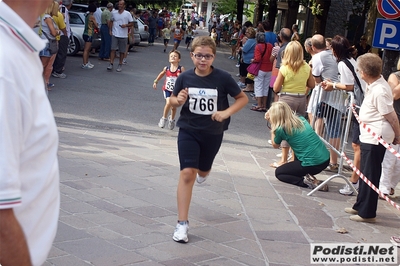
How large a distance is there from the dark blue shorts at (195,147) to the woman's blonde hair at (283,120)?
2.52 metres

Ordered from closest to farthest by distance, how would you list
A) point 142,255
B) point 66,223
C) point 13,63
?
point 13,63, point 142,255, point 66,223

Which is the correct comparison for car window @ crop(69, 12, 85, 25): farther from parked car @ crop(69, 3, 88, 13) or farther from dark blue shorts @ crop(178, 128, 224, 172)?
dark blue shorts @ crop(178, 128, 224, 172)

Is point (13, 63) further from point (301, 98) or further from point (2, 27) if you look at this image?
point (301, 98)

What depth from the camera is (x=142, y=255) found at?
15.6ft

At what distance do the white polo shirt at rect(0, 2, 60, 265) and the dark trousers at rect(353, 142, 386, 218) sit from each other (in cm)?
495

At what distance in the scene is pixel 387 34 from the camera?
9016 millimetres

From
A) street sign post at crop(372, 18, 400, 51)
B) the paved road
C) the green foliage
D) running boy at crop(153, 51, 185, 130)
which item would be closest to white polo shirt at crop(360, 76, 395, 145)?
the paved road

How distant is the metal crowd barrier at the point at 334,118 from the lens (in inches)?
318

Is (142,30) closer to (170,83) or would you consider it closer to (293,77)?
(170,83)

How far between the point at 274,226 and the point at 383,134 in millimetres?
1572

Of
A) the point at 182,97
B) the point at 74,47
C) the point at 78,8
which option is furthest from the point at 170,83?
the point at 78,8

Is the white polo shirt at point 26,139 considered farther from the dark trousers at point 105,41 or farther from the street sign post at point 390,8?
the dark trousers at point 105,41

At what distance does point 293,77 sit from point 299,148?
5.03ft

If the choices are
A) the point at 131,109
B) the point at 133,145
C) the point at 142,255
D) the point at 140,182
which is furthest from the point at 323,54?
the point at 142,255
